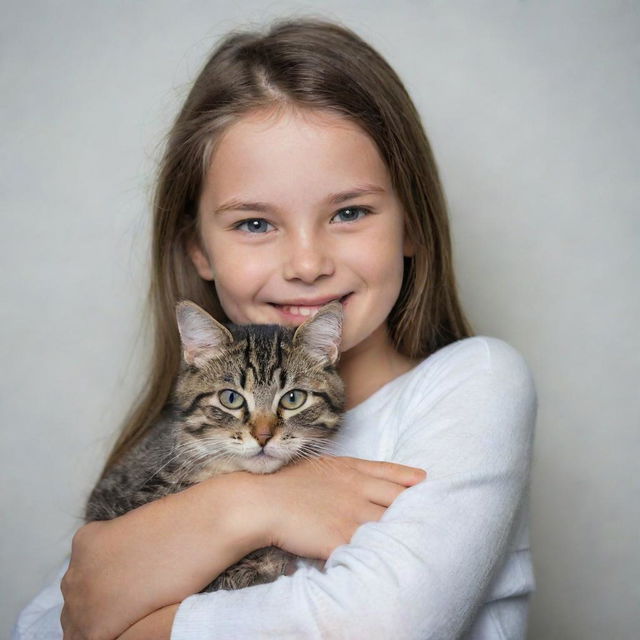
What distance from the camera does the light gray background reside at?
2.30 metres

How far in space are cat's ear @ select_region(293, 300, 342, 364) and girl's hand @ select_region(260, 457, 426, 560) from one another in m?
0.29

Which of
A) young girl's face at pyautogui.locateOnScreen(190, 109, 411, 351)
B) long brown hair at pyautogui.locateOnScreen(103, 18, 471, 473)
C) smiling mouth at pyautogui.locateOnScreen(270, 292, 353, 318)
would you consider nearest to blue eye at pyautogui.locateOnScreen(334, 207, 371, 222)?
young girl's face at pyautogui.locateOnScreen(190, 109, 411, 351)

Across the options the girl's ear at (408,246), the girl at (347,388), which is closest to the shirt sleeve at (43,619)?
the girl at (347,388)

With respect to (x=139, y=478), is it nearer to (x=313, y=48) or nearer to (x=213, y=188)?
(x=213, y=188)

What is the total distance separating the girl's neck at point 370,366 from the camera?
187 cm

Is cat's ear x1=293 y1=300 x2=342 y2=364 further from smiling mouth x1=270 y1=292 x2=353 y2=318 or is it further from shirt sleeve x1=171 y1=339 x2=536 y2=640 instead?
shirt sleeve x1=171 y1=339 x2=536 y2=640

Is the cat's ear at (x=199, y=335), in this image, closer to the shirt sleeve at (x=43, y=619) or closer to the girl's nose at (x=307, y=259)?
the girl's nose at (x=307, y=259)

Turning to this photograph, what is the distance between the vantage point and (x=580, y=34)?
7.43 feet

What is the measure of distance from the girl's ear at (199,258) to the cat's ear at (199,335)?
0.36m

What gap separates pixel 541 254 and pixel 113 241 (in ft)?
5.11

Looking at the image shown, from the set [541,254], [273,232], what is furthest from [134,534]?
[541,254]

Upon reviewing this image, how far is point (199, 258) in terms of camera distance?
197 centimetres

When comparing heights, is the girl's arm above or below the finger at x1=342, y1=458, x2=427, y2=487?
below

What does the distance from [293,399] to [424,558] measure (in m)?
0.52
